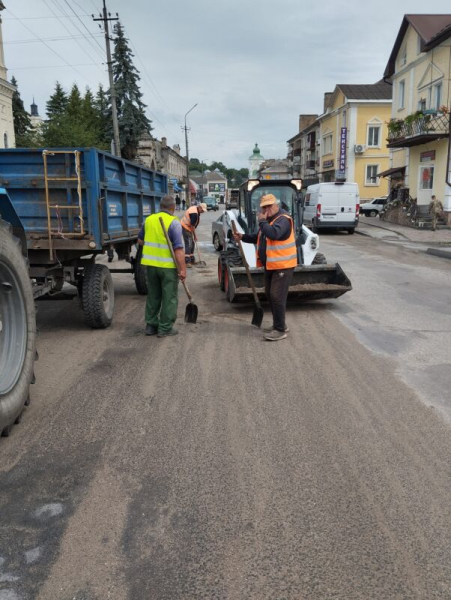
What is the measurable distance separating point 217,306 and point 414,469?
5.47m

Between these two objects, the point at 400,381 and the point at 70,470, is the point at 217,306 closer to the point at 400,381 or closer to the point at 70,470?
the point at 400,381

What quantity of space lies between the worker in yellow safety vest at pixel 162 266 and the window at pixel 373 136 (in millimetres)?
40137

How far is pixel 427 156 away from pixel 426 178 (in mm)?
1113

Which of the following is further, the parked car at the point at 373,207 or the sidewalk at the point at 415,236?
the parked car at the point at 373,207

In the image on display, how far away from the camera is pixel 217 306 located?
339 inches

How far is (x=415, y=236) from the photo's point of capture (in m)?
21.7

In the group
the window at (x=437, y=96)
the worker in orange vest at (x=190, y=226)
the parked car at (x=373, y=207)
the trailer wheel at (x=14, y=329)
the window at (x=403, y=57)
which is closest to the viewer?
the trailer wheel at (x=14, y=329)

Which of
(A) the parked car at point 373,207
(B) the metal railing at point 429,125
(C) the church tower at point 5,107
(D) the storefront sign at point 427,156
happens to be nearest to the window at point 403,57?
(D) the storefront sign at point 427,156

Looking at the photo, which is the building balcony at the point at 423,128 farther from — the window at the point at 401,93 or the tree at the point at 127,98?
the tree at the point at 127,98

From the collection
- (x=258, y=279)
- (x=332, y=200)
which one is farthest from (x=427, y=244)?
(x=258, y=279)

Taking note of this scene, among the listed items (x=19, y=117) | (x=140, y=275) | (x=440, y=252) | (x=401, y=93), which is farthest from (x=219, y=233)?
(x=19, y=117)

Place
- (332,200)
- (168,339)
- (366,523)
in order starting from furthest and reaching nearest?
(332,200) → (168,339) → (366,523)

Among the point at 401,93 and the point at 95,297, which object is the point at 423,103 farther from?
the point at 95,297

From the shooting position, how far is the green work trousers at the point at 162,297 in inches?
261
